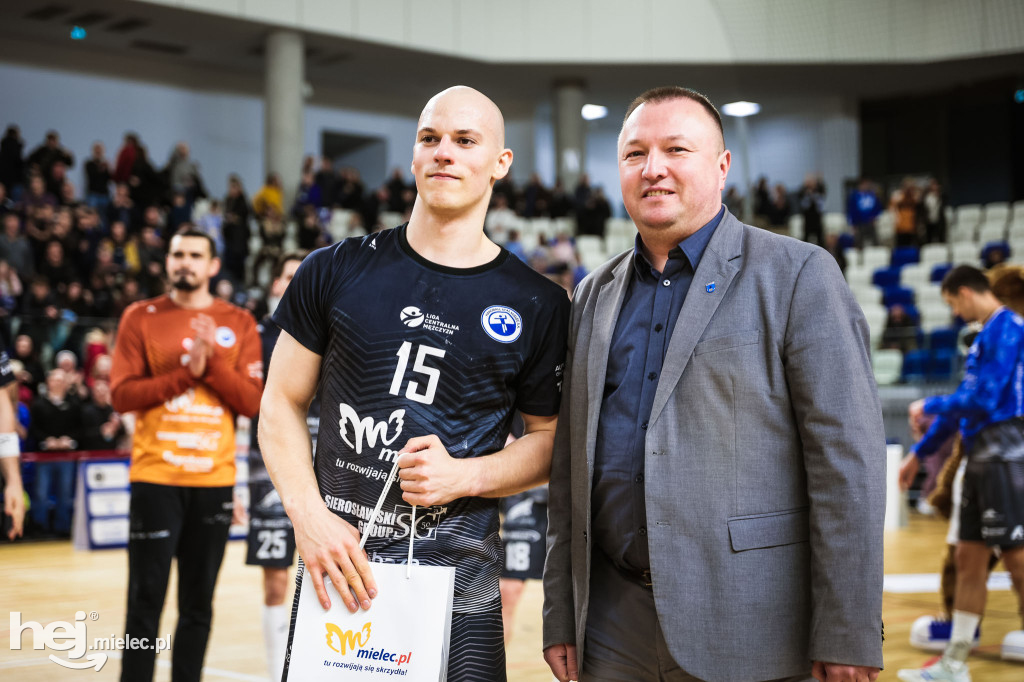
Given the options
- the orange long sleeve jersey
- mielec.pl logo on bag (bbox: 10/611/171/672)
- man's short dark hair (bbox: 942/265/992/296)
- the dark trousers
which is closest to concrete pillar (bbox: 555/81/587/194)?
man's short dark hair (bbox: 942/265/992/296)

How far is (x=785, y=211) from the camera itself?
20.9 m

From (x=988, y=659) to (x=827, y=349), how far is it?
454 centimetres

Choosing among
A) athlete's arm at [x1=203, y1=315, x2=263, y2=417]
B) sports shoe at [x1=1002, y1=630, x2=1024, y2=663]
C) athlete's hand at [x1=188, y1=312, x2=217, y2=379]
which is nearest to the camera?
athlete's hand at [x1=188, y1=312, x2=217, y2=379]

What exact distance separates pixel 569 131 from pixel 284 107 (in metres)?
6.79

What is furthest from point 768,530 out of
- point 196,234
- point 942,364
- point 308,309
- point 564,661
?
point 942,364

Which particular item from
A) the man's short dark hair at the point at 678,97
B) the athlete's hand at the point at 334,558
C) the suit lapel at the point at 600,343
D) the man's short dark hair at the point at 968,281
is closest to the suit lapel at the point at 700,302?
the suit lapel at the point at 600,343

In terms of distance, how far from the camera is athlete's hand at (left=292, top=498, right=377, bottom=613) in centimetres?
237

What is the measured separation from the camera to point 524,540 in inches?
201

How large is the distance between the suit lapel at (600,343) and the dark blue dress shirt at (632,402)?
38mm

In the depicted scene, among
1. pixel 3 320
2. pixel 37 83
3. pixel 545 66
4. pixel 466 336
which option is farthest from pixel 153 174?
pixel 466 336

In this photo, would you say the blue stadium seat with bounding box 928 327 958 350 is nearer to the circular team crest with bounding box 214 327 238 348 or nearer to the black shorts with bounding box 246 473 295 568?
the black shorts with bounding box 246 473 295 568

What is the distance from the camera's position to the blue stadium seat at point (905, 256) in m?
19.4

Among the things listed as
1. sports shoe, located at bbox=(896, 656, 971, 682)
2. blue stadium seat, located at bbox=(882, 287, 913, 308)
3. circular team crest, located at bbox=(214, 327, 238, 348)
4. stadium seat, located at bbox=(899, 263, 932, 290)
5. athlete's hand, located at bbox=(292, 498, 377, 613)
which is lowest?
sports shoe, located at bbox=(896, 656, 971, 682)

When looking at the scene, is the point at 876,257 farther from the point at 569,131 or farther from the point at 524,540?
the point at 524,540
